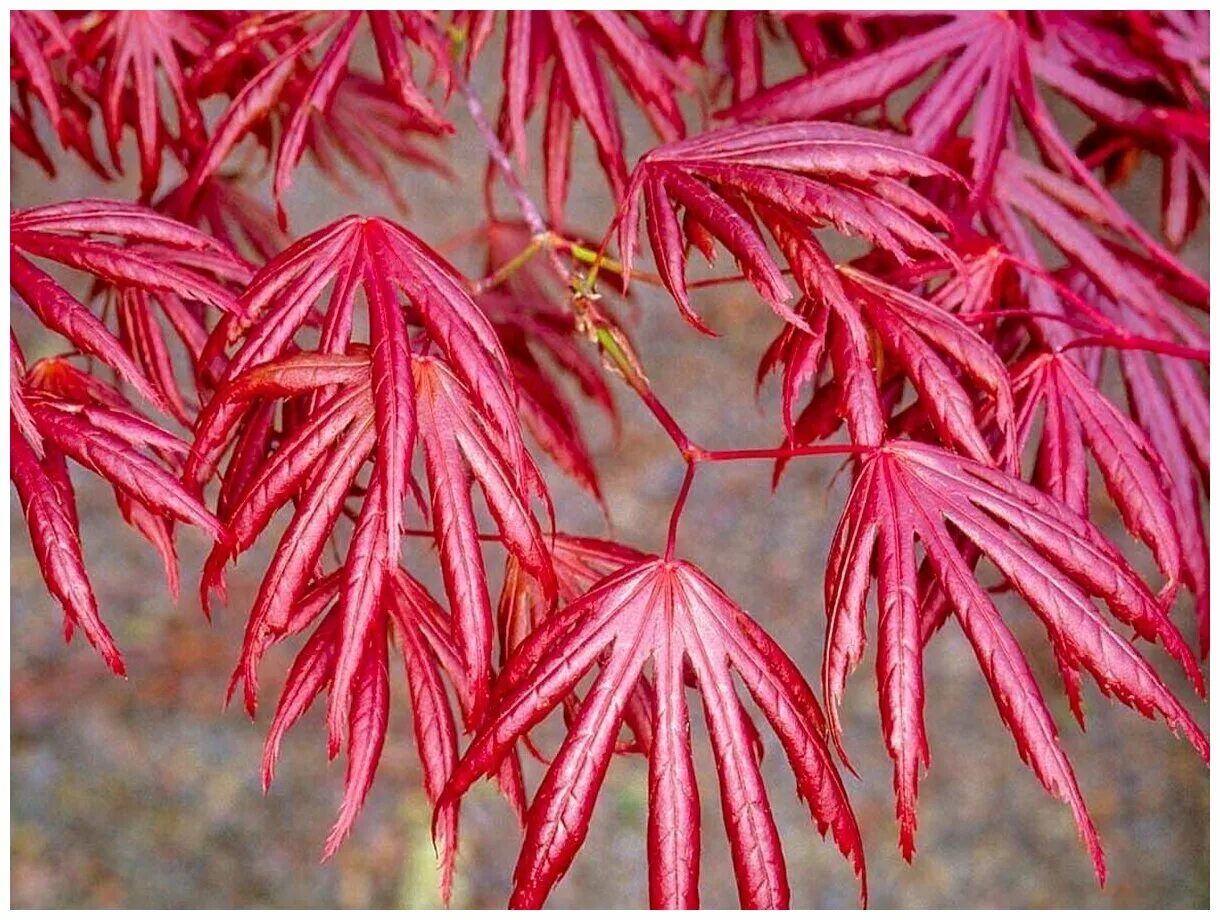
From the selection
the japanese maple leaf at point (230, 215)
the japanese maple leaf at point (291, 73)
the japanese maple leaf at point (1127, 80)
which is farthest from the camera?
the japanese maple leaf at point (230, 215)

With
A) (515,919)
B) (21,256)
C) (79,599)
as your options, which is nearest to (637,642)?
(515,919)

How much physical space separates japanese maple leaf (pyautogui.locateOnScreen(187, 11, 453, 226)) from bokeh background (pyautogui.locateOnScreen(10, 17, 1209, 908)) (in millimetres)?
1357

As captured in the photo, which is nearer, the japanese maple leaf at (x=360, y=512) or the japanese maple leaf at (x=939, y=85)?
the japanese maple leaf at (x=360, y=512)

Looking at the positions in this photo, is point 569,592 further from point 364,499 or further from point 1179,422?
point 1179,422

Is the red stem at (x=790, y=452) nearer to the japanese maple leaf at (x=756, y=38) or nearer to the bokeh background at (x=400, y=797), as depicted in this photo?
the japanese maple leaf at (x=756, y=38)

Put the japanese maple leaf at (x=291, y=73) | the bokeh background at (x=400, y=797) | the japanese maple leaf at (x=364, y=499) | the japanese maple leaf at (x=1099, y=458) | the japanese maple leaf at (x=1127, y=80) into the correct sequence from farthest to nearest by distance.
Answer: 1. the bokeh background at (x=400, y=797)
2. the japanese maple leaf at (x=1127, y=80)
3. the japanese maple leaf at (x=291, y=73)
4. the japanese maple leaf at (x=1099, y=458)
5. the japanese maple leaf at (x=364, y=499)

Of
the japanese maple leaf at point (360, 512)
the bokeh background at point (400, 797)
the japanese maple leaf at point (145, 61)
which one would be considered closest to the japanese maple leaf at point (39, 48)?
the japanese maple leaf at point (145, 61)

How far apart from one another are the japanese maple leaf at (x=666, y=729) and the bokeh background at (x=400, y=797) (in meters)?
1.51

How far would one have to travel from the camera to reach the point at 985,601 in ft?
2.27

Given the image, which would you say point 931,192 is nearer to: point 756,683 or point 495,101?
point 756,683

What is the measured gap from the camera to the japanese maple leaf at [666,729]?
66cm

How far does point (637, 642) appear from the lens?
2.33ft

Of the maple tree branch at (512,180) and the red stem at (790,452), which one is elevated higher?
the maple tree branch at (512,180)

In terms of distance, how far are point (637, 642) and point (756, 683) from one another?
3.2 inches
